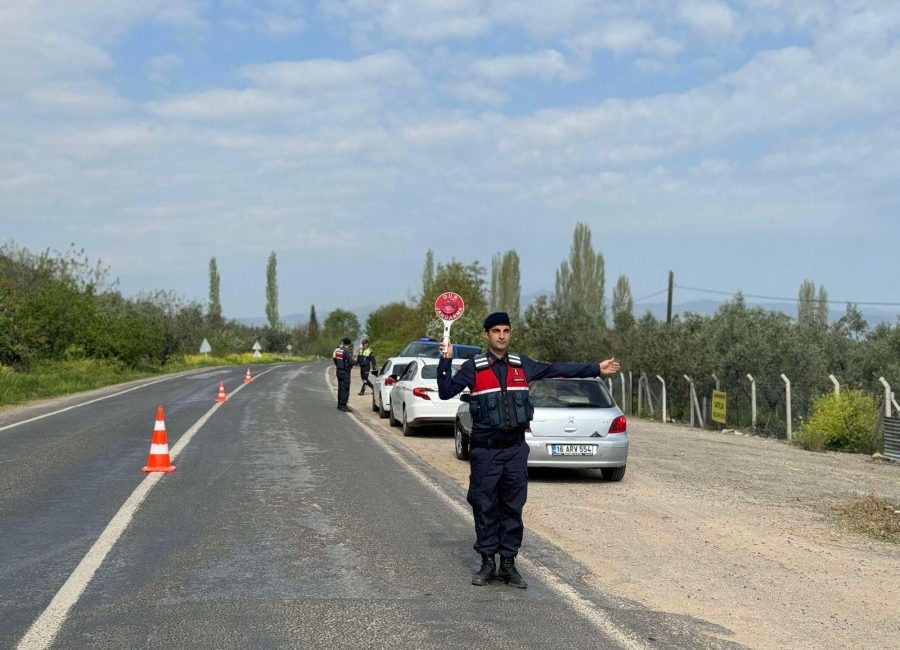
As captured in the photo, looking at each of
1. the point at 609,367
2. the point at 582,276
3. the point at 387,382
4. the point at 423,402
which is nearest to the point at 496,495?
the point at 609,367

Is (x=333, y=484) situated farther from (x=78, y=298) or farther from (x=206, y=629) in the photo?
(x=78, y=298)

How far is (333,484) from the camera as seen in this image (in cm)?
1141

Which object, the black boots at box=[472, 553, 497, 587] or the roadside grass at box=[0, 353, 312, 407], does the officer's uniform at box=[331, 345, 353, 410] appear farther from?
the black boots at box=[472, 553, 497, 587]

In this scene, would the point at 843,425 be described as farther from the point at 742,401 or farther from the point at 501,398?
the point at 501,398

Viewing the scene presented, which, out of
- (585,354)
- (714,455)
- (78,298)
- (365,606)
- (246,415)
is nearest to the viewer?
(365,606)

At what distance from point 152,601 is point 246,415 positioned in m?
16.5

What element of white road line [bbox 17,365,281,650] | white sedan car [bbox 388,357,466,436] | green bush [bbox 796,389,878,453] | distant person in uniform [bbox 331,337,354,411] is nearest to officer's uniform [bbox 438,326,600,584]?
white road line [bbox 17,365,281,650]

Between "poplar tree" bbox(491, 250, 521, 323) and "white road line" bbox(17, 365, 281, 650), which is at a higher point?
"poplar tree" bbox(491, 250, 521, 323)

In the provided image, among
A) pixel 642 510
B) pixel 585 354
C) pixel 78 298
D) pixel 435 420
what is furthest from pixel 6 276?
pixel 642 510

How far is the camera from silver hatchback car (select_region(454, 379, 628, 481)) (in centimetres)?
1216

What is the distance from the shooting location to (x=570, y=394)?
41.4ft

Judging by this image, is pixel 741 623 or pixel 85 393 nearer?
pixel 741 623

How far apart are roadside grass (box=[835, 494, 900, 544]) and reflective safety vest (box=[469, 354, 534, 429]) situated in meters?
4.74

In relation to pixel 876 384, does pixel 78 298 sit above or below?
above
